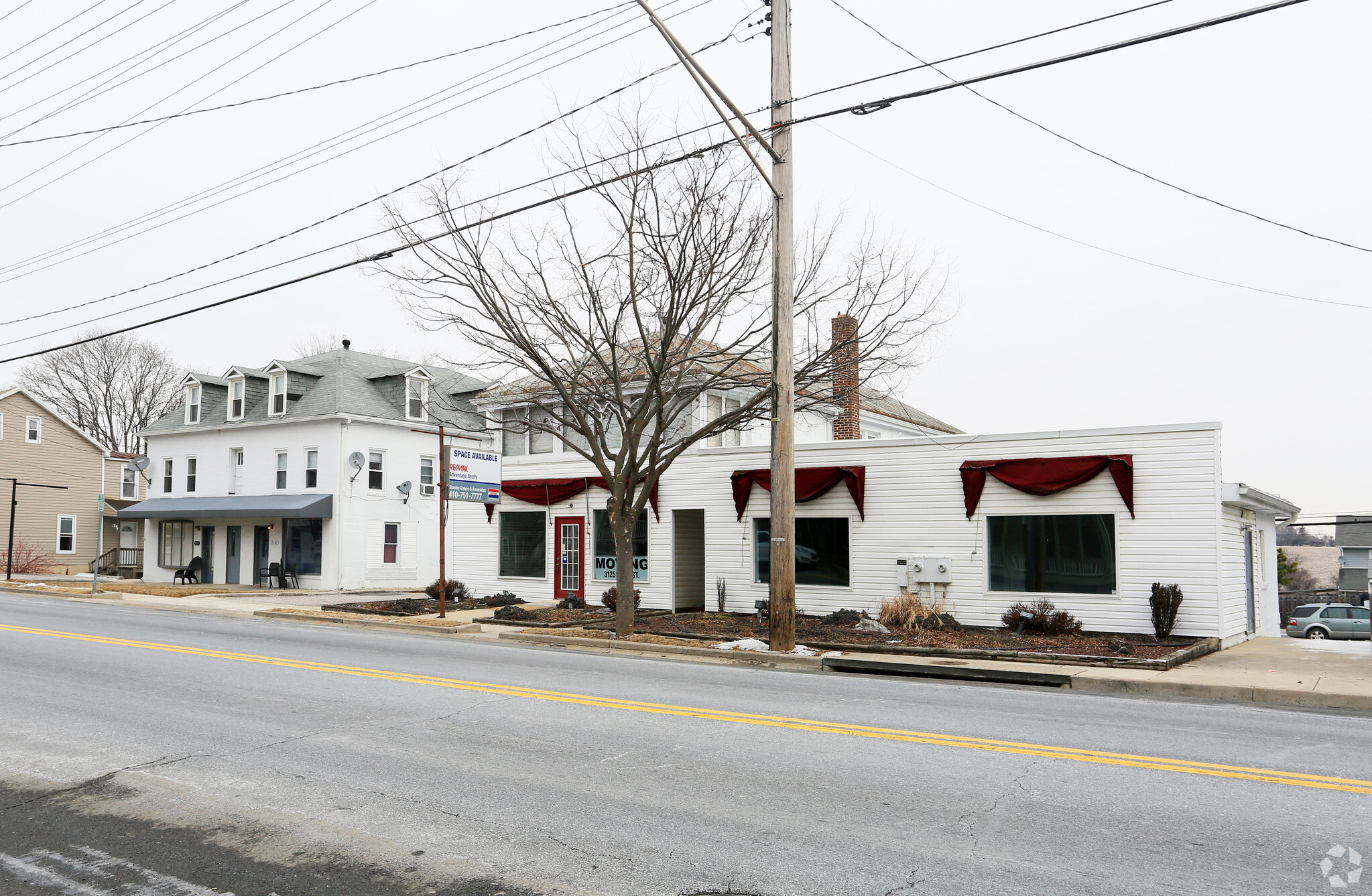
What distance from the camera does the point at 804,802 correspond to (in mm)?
6262

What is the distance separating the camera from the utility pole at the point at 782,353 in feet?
48.5

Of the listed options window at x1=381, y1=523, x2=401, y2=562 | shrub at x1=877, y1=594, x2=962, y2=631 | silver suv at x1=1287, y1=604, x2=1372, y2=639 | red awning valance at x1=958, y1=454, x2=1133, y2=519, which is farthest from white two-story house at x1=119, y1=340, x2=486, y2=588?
silver suv at x1=1287, y1=604, x2=1372, y2=639

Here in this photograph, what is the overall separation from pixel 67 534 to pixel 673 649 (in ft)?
141

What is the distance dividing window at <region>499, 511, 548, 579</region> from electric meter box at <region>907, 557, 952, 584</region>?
1018 centimetres

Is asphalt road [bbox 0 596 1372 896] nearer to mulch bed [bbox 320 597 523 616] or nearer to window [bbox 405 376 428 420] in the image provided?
mulch bed [bbox 320 597 523 616]

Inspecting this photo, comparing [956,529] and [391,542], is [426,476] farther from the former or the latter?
[956,529]

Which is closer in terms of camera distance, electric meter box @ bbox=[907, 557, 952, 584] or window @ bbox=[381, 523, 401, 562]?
electric meter box @ bbox=[907, 557, 952, 584]

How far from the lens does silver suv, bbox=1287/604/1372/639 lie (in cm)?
3312

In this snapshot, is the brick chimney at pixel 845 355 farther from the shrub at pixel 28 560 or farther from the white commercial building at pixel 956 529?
the shrub at pixel 28 560

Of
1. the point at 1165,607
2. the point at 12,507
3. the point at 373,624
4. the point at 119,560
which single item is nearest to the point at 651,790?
the point at 1165,607

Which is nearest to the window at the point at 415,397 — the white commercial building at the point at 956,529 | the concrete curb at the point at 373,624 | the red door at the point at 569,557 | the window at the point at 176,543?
the window at the point at 176,543

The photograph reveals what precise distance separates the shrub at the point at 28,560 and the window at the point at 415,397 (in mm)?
19135

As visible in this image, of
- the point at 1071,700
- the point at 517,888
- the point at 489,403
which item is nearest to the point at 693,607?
the point at 489,403

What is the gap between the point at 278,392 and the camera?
3756 centimetres
